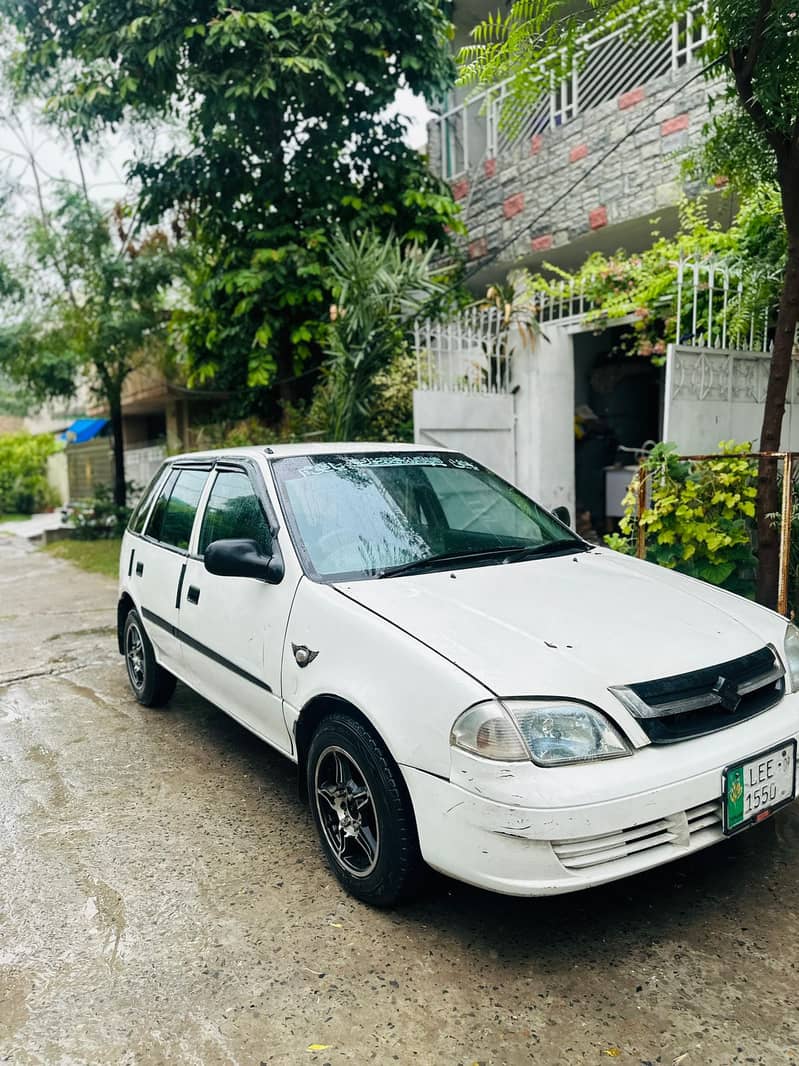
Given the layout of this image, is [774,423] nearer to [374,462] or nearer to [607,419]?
[374,462]

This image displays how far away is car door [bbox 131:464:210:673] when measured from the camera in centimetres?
441

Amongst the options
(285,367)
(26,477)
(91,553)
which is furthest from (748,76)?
(26,477)

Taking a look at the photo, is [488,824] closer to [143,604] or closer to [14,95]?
[143,604]

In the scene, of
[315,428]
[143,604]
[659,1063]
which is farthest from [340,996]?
[315,428]

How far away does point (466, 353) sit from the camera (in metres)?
7.91

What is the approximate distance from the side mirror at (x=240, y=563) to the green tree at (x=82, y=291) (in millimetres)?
10579

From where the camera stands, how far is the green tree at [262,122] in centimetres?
928

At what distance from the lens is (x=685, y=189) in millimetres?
9078

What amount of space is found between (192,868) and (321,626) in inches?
43.2

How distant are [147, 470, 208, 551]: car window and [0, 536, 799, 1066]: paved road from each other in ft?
4.48

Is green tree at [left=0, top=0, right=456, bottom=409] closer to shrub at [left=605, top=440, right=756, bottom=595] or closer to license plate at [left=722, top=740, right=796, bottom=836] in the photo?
shrub at [left=605, top=440, right=756, bottom=595]

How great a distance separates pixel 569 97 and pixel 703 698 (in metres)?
10.3

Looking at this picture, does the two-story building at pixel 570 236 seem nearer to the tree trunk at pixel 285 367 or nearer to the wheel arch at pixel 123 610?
the tree trunk at pixel 285 367

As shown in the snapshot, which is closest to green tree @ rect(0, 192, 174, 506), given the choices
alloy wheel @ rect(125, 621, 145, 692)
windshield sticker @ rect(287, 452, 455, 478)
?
alloy wheel @ rect(125, 621, 145, 692)
